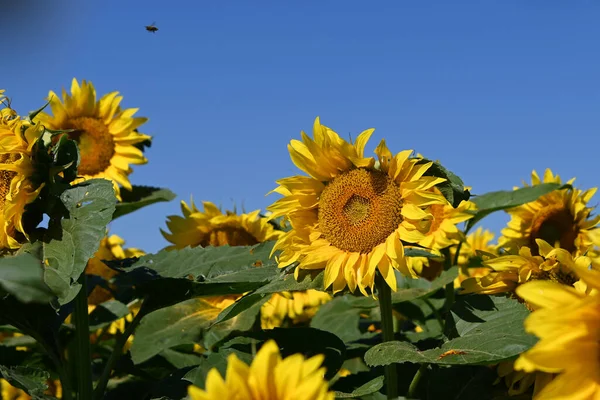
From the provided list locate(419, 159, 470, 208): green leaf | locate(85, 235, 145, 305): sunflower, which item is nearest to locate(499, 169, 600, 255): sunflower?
locate(419, 159, 470, 208): green leaf

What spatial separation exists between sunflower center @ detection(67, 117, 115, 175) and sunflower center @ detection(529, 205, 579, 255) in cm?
256

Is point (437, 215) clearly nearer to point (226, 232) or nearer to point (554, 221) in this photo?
point (554, 221)

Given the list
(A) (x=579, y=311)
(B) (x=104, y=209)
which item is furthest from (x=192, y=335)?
(A) (x=579, y=311)

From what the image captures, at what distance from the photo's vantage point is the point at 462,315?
8.63 feet

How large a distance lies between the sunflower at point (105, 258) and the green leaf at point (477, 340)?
2.72 meters

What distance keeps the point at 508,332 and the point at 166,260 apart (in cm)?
141

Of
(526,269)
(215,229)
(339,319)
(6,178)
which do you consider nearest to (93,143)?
(215,229)

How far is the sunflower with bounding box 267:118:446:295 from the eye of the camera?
2.63 metres

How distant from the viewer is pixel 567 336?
152cm

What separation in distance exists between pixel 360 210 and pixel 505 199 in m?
1.15

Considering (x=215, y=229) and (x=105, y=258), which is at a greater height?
(x=105, y=258)

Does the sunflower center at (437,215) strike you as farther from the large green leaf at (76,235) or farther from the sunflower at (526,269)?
the large green leaf at (76,235)

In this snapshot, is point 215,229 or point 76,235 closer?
point 76,235

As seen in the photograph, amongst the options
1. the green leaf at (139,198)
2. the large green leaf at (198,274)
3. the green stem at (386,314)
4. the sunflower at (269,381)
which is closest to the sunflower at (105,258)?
the green leaf at (139,198)
